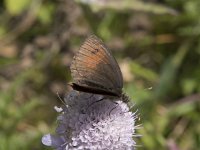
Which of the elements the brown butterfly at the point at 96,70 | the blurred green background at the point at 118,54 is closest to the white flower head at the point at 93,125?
the brown butterfly at the point at 96,70

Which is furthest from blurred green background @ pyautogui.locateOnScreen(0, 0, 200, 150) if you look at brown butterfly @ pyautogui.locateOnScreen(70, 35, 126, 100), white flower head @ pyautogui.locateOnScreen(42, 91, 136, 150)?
brown butterfly @ pyautogui.locateOnScreen(70, 35, 126, 100)

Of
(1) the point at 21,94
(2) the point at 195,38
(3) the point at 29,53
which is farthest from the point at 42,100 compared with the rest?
(2) the point at 195,38

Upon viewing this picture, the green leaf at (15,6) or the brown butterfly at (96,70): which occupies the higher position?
the green leaf at (15,6)

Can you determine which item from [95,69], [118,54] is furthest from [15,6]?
[95,69]

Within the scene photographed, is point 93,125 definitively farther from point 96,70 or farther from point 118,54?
point 118,54

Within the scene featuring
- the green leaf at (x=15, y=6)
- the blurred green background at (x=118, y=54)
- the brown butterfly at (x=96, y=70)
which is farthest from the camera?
the green leaf at (x=15, y=6)

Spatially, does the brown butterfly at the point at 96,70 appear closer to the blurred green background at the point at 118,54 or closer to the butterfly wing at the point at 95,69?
the butterfly wing at the point at 95,69
